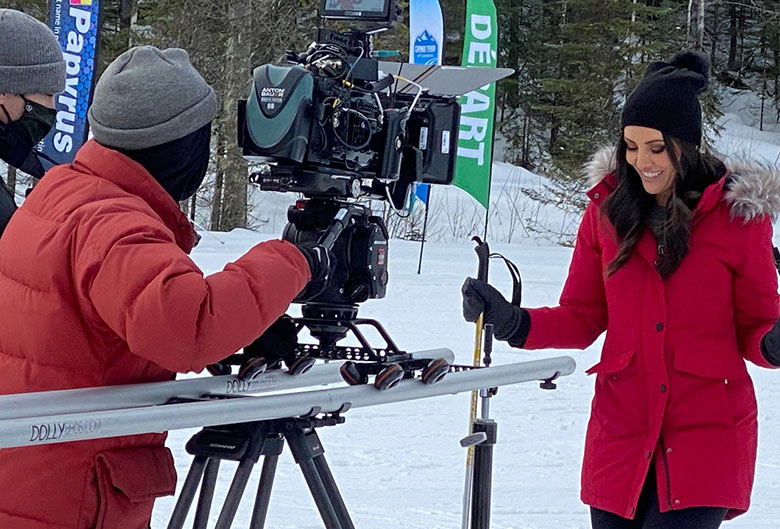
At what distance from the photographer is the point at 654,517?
251 cm

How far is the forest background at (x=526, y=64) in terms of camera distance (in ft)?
54.7

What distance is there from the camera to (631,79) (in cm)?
2111

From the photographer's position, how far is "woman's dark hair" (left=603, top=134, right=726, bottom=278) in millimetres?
2531

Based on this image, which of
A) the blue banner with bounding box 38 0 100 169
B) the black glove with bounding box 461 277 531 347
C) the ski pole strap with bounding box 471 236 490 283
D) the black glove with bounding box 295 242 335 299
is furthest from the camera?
the blue banner with bounding box 38 0 100 169

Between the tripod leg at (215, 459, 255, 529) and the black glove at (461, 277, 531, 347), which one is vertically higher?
the black glove at (461, 277, 531, 347)

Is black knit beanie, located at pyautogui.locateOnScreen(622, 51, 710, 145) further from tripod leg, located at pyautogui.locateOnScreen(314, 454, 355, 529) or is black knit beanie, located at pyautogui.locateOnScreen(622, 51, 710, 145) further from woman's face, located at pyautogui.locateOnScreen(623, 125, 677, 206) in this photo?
tripod leg, located at pyautogui.locateOnScreen(314, 454, 355, 529)

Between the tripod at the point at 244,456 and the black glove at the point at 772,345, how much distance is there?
1.02 m

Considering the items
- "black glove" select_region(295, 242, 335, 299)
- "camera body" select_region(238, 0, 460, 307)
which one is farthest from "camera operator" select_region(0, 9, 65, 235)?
"black glove" select_region(295, 242, 335, 299)

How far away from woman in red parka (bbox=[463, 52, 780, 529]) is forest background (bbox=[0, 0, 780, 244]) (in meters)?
8.04

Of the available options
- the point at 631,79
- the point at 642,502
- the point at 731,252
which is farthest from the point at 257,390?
the point at 631,79

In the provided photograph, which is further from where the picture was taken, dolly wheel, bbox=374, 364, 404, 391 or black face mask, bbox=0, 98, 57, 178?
black face mask, bbox=0, 98, 57, 178

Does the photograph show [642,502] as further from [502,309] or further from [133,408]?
[133,408]

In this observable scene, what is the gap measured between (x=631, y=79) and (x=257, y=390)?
65.3ft

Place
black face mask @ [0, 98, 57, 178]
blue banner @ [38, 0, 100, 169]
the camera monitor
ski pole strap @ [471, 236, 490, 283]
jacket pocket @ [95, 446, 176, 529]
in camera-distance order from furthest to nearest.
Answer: blue banner @ [38, 0, 100, 169] → black face mask @ [0, 98, 57, 178] → ski pole strap @ [471, 236, 490, 283] → the camera monitor → jacket pocket @ [95, 446, 176, 529]
